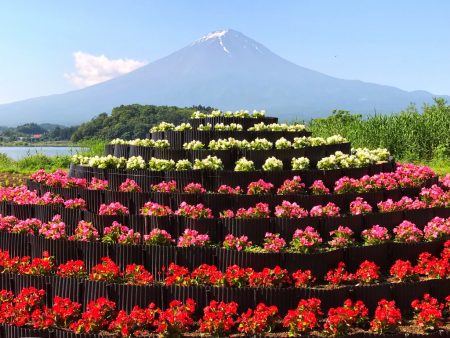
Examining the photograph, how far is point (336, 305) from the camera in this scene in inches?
384

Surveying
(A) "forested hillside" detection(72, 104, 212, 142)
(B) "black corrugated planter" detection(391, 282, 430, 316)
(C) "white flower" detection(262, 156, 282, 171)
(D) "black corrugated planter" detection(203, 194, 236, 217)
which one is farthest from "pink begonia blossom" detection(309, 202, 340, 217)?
(A) "forested hillside" detection(72, 104, 212, 142)

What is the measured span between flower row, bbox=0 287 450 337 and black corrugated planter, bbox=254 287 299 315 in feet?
0.58

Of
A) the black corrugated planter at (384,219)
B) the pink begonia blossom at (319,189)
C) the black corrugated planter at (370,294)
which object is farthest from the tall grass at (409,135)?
the black corrugated planter at (370,294)

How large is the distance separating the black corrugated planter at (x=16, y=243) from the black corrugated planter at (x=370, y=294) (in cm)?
692

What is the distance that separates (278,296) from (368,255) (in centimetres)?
246

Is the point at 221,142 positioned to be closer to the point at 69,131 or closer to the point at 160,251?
the point at 160,251

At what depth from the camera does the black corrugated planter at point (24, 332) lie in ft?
29.9

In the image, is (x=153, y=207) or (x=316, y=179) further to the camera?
(x=316, y=179)

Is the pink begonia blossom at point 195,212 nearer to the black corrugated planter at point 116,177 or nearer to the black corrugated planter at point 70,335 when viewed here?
the black corrugated planter at point 116,177

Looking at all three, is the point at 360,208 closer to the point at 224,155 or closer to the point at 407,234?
the point at 407,234

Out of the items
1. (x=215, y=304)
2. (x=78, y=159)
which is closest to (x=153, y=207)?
(x=215, y=304)

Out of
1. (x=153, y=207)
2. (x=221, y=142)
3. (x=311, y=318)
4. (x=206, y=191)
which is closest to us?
(x=311, y=318)

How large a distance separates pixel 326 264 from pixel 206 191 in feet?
13.4

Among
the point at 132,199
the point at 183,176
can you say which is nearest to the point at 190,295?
the point at 132,199
